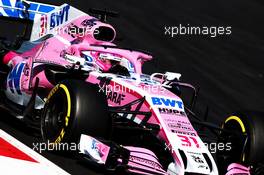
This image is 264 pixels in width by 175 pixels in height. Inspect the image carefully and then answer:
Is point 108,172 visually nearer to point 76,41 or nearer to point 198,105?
point 76,41

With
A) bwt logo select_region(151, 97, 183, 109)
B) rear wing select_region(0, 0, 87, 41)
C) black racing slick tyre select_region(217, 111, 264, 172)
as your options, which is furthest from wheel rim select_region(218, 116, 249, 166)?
rear wing select_region(0, 0, 87, 41)

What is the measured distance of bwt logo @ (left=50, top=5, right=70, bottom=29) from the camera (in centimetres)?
945

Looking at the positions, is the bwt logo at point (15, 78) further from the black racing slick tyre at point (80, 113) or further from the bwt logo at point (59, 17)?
the black racing slick tyre at point (80, 113)

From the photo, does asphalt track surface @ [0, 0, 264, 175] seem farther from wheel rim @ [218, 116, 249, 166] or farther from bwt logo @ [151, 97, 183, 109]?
bwt logo @ [151, 97, 183, 109]

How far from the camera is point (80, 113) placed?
6984 mm

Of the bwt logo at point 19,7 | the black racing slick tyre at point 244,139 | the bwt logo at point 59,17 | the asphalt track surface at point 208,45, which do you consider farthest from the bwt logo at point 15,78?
the black racing slick tyre at point 244,139

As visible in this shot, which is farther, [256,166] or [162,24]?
[162,24]

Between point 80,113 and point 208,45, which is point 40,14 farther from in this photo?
point 208,45

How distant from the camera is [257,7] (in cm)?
1603

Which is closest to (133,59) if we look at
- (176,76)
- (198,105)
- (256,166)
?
(176,76)

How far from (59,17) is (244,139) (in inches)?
133

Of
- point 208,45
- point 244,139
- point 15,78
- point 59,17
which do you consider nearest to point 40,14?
point 59,17

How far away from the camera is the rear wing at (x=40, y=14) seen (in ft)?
31.0

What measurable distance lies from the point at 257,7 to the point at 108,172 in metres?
9.81
